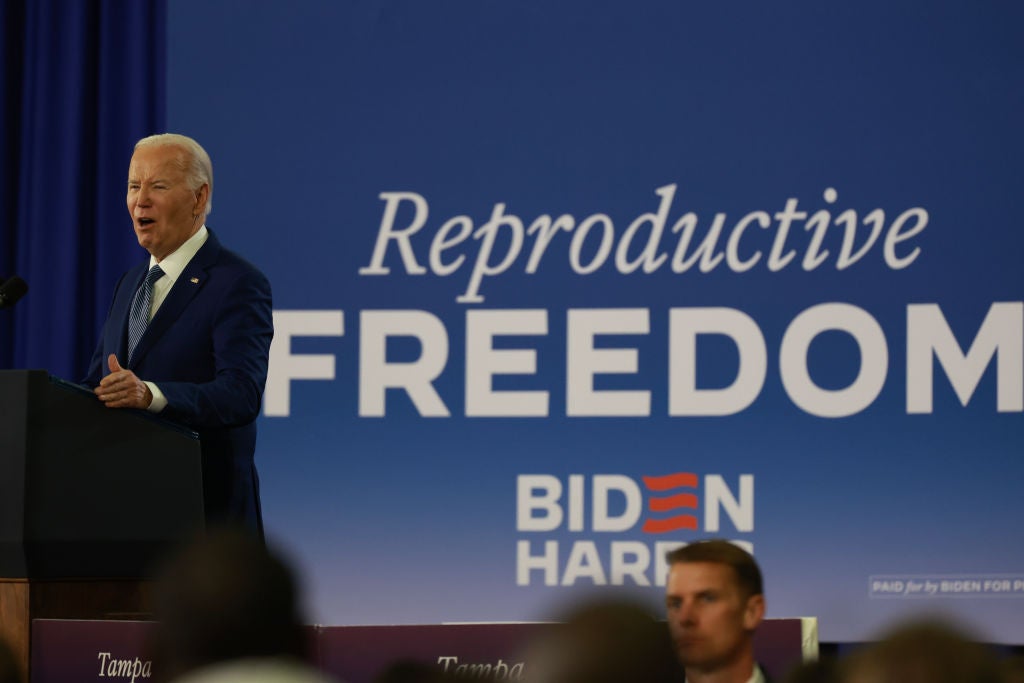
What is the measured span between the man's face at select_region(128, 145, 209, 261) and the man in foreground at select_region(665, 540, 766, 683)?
1.36 meters

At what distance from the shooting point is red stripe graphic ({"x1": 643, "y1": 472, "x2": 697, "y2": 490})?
529 centimetres

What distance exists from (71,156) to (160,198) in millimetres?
2727

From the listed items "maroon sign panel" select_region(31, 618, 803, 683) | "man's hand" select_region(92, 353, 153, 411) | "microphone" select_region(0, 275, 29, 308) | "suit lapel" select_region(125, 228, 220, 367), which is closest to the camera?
"maroon sign panel" select_region(31, 618, 803, 683)

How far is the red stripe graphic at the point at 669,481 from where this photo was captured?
5.29 metres

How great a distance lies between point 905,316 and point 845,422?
1.29 feet

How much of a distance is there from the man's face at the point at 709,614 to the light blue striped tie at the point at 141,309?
133 centimetres

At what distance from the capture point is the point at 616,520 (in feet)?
17.4

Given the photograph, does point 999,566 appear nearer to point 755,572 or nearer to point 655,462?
point 655,462

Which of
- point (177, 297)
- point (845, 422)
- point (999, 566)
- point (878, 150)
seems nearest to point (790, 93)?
point (878, 150)

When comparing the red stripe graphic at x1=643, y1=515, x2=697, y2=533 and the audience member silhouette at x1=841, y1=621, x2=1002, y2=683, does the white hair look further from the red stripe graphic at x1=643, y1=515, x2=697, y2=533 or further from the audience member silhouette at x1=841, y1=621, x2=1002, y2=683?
the audience member silhouette at x1=841, y1=621, x2=1002, y2=683

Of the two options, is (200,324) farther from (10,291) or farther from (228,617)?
(228,617)

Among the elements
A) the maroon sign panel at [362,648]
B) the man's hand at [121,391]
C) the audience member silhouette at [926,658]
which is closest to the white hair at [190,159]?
the man's hand at [121,391]

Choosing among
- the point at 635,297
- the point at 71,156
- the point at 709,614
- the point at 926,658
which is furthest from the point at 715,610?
the point at 71,156

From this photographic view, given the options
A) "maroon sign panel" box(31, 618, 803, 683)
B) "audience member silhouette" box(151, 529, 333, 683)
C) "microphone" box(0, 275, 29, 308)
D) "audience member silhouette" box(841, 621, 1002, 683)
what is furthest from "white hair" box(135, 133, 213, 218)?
"audience member silhouette" box(841, 621, 1002, 683)
